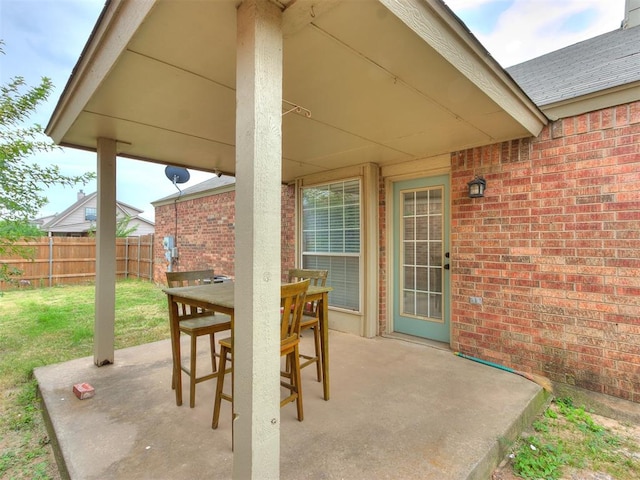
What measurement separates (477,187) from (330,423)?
2.72 m

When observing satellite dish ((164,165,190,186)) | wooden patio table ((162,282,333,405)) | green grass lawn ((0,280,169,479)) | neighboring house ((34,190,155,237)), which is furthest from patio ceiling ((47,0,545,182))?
neighboring house ((34,190,155,237))

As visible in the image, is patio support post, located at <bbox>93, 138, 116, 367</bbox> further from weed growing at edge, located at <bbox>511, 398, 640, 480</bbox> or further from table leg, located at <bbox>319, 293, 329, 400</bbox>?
weed growing at edge, located at <bbox>511, 398, 640, 480</bbox>

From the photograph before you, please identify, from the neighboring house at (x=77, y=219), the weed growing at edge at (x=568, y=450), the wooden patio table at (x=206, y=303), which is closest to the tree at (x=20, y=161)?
the wooden patio table at (x=206, y=303)

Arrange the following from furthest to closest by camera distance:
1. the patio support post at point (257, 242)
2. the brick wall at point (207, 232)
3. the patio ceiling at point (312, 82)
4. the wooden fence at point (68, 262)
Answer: the wooden fence at point (68, 262)
the brick wall at point (207, 232)
the patio ceiling at point (312, 82)
the patio support post at point (257, 242)

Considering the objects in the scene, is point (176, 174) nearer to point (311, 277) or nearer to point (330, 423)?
point (311, 277)

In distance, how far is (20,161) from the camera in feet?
12.5

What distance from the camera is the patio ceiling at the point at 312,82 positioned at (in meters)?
1.53

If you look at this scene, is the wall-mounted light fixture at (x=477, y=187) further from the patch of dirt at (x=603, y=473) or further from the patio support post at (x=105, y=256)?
the patio support post at (x=105, y=256)

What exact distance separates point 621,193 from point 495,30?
4.98 meters

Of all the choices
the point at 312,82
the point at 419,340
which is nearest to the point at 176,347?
the point at 312,82

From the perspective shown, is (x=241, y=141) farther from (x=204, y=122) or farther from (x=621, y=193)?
(x=621, y=193)

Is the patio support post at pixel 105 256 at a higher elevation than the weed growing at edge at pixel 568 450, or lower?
higher

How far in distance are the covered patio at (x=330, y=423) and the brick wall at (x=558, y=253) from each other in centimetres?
48

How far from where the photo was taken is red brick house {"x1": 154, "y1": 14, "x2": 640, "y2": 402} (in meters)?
2.65
